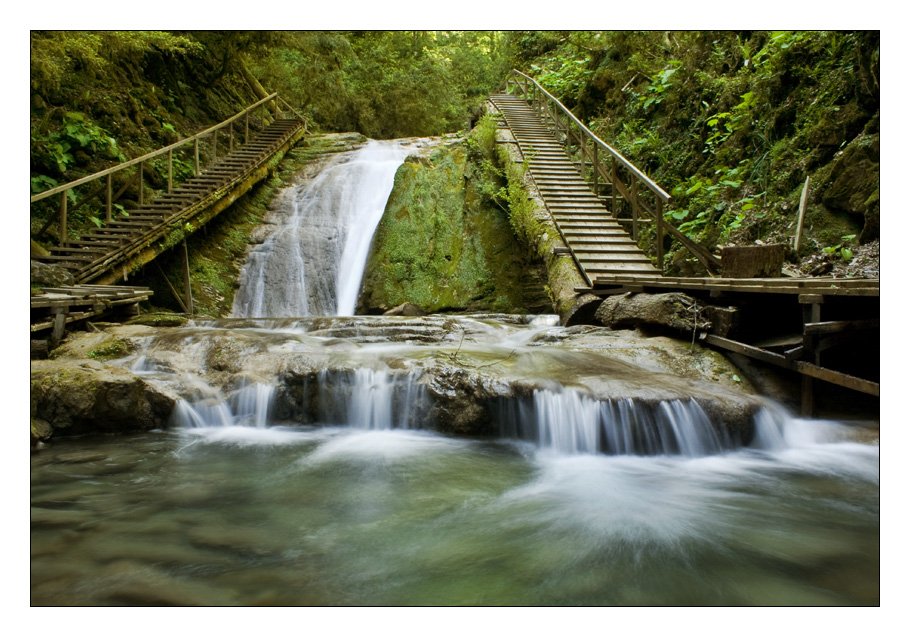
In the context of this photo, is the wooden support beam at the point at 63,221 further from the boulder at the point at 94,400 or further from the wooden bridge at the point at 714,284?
the wooden bridge at the point at 714,284

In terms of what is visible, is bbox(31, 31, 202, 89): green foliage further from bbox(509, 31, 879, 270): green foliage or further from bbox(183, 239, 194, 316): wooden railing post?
bbox(509, 31, 879, 270): green foliage

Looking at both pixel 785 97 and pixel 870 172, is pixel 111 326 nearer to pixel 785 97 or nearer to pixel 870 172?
pixel 870 172

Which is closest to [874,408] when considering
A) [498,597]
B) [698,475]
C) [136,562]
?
[698,475]

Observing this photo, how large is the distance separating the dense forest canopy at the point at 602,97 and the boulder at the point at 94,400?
4260 millimetres

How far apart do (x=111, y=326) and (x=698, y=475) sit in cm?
692

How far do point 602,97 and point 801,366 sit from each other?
12436 mm

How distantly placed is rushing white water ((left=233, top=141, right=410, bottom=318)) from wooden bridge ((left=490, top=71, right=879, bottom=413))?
3.92m

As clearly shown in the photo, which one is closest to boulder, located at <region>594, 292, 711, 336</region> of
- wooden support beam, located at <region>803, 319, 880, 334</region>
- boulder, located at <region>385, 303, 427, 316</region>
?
wooden support beam, located at <region>803, 319, 880, 334</region>

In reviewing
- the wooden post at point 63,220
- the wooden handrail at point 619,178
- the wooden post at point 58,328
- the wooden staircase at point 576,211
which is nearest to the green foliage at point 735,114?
the wooden handrail at point 619,178

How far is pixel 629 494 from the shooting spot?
3.98m

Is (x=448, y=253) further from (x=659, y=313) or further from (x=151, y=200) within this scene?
(x=151, y=200)

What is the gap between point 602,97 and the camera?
15.7 metres

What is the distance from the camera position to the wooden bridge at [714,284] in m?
4.95

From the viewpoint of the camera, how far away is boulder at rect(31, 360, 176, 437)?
4.89m
